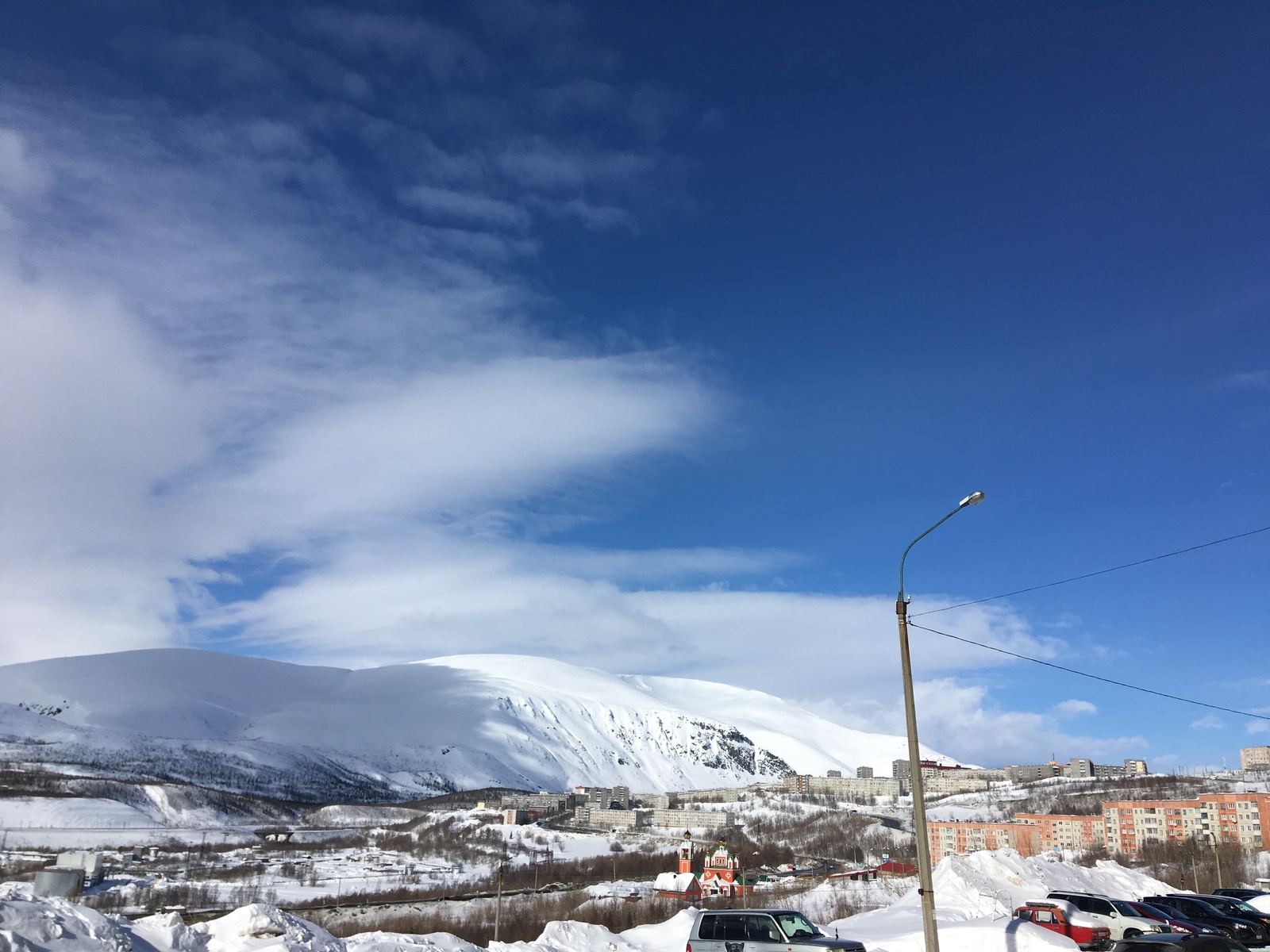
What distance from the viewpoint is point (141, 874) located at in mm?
93500

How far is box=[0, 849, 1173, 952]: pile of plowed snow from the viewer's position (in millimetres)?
17031

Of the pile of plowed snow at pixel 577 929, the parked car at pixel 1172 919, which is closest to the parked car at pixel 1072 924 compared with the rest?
the pile of plowed snow at pixel 577 929

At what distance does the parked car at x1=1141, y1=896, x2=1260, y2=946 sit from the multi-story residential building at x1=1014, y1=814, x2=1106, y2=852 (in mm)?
79055

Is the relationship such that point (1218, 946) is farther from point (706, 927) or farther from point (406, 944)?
point (406, 944)

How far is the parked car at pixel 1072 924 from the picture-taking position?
28609 millimetres

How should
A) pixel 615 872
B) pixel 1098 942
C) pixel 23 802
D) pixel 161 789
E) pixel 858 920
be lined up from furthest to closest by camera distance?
pixel 161 789 → pixel 23 802 → pixel 615 872 → pixel 858 920 → pixel 1098 942

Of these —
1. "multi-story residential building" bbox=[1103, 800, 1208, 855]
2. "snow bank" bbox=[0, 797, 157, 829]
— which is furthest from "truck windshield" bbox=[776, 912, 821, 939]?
"snow bank" bbox=[0, 797, 157, 829]

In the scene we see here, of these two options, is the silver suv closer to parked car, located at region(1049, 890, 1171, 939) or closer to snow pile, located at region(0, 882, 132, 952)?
snow pile, located at region(0, 882, 132, 952)

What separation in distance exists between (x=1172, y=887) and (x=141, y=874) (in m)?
96.6

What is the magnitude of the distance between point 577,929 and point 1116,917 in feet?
61.9

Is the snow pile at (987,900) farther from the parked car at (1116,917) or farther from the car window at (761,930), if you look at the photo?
the car window at (761,930)

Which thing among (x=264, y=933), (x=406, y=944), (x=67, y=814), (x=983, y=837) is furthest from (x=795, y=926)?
(x=67, y=814)

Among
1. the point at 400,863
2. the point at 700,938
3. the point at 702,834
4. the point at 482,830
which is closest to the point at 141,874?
the point at 400,863

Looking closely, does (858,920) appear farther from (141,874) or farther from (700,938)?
(141,874)
